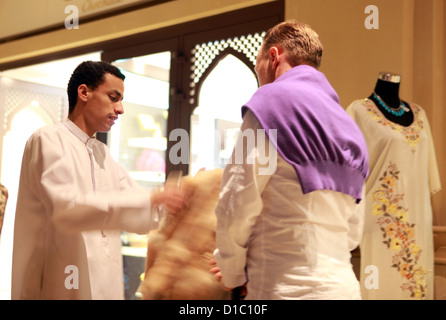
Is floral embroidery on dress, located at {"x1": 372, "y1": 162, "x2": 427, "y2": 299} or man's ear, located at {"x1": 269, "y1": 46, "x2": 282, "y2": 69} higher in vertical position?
man's ear, located at {"x1": 269, "y1": 46, "x2": 282, "y2": 69}

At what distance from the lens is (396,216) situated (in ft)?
6.53

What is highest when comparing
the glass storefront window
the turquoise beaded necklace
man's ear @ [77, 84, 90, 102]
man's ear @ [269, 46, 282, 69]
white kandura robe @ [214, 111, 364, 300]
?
the glass storefront window

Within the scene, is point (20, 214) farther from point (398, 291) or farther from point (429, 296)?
point (429, 296)

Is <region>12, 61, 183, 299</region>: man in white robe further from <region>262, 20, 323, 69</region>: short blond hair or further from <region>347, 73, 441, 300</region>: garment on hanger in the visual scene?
<region>347, 73, 441, 300</region>: garment on hanger

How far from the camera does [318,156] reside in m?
1.01

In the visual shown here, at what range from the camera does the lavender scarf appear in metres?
0.98

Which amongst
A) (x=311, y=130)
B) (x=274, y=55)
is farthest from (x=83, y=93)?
(x=311, y=130)

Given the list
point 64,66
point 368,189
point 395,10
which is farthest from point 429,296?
point 64,66

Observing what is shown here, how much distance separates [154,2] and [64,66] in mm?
1543

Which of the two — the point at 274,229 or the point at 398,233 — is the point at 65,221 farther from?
the point at 398,233

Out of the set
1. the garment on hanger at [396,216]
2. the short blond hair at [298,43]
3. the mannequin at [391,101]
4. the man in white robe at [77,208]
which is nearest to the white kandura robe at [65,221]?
the man in white robe at [77,208]

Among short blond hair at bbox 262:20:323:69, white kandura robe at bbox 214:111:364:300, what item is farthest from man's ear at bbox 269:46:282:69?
white kandura robe at bbox 214:111:364:300

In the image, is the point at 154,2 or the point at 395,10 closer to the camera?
the point at 395,10

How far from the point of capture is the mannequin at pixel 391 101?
79.7 inches
